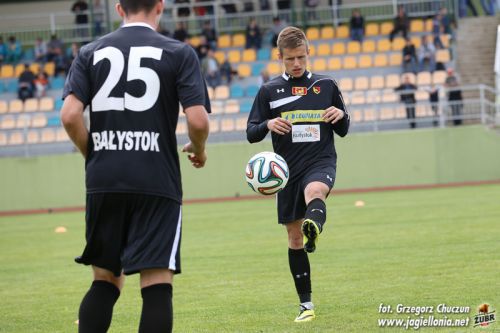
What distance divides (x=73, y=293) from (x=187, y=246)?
434cm

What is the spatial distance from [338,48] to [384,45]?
1.49 m

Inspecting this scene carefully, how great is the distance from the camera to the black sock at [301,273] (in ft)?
25.3

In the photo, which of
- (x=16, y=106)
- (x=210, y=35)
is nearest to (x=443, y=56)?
(x=210, y=35)

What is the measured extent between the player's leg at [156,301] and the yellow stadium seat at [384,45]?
1030 inches

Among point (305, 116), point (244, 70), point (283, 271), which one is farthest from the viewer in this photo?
point (244, 70)


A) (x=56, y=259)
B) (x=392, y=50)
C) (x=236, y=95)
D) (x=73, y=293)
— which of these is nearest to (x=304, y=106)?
(x=73, y=293)

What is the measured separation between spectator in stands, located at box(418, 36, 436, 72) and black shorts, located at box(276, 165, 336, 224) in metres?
21.4

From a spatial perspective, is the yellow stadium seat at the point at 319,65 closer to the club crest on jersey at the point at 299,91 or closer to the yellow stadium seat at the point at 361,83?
the yellow stadium seat at the point at 361,83

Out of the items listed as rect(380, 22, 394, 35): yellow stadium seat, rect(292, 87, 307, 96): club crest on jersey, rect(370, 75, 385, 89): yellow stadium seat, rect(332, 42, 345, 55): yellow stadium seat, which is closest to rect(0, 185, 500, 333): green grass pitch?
rect(292, 87, 307, 96): club crest on jersey

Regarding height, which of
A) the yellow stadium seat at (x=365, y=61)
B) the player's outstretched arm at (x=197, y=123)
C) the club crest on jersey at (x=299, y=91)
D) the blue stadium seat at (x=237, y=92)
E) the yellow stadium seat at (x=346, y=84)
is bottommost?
the blue stadium seat at (x=237, y=92)

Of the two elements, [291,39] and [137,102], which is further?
[291,39]

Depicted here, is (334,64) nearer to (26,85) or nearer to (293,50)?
(26,85)

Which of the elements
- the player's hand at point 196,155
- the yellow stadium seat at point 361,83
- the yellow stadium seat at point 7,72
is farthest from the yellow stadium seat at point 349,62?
the player's hand at point 196,155

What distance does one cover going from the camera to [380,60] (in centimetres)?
2969
